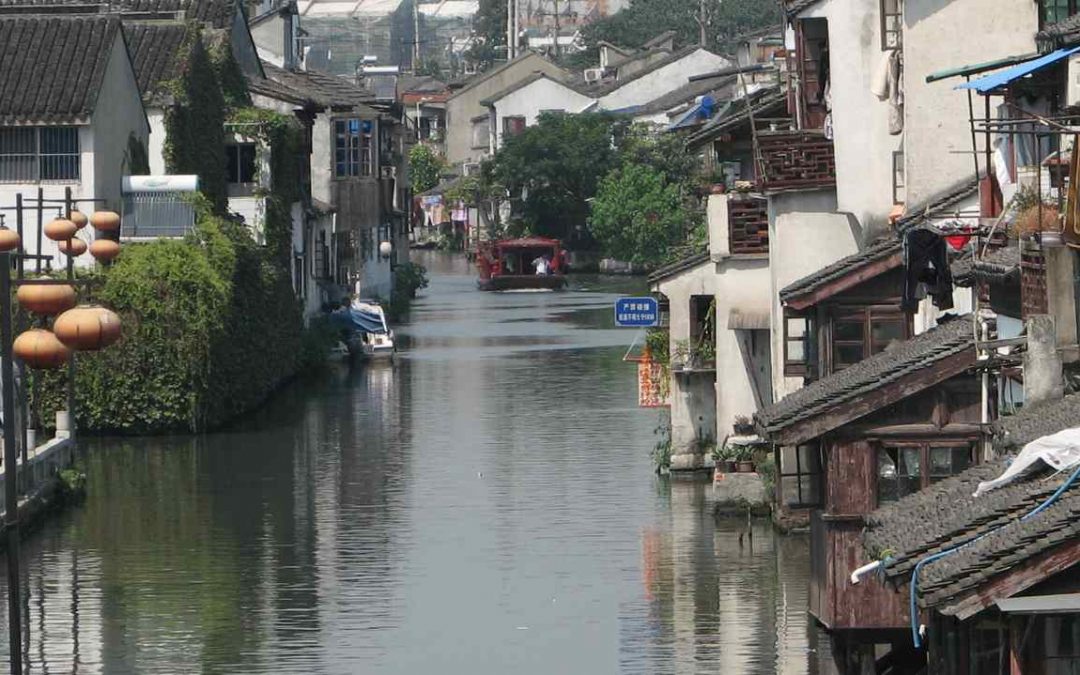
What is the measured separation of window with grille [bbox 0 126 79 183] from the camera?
54969 mm

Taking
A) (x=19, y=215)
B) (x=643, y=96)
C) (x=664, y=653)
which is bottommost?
(x=664, y=653)

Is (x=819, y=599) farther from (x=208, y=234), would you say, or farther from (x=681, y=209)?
(x=681, y=209)

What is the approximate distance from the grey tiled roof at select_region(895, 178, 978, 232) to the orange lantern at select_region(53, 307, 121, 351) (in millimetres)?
11017

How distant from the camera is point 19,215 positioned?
44750 millimetres

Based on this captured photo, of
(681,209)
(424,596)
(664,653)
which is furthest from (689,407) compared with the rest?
(681,209)

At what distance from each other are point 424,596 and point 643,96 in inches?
4006

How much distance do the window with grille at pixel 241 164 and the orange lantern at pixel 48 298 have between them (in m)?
38.2

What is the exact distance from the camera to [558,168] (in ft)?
392

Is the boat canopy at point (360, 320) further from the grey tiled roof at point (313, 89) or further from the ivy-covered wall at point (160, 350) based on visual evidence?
the ivy-covered wall at point (160, 350)

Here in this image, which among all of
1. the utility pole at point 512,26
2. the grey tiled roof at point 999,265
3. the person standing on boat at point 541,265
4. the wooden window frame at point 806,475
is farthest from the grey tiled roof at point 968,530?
the utility pole at point 512,26

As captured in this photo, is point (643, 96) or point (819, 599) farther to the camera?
point (643, 96)

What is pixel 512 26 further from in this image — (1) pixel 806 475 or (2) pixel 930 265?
(1) pixel 806 475

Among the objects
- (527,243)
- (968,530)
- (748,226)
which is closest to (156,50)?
Answer: (748,226)

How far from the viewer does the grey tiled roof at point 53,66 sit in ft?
178
